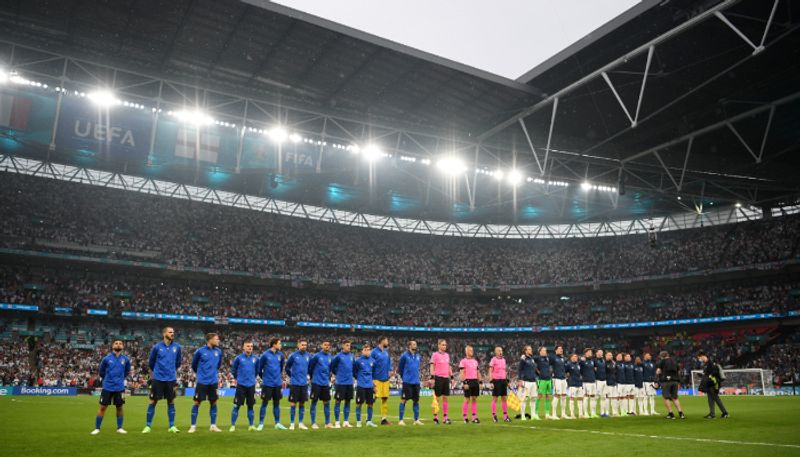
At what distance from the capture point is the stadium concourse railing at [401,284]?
4494cm

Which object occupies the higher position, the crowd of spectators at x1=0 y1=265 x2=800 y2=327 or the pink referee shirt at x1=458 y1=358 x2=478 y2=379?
the crowd of spectators at x1=0 y1=265 x2=800 y2=327

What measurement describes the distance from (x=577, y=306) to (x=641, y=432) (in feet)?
162

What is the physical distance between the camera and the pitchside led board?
102 ft

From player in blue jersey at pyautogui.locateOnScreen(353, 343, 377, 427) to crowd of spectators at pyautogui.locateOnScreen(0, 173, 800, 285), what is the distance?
124ft

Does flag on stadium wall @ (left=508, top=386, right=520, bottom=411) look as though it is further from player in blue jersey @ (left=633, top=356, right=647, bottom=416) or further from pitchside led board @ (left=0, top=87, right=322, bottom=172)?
pitchside led board @ (left=0, top=87, right=322, bottom=172)

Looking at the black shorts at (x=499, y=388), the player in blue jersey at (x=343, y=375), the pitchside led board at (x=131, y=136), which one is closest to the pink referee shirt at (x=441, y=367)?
the black shorts at (x=499, y=388)

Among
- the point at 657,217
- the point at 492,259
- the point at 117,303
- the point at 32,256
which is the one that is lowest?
the point at 117,303

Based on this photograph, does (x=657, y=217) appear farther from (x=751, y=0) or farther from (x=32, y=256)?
(x=32, y=256)

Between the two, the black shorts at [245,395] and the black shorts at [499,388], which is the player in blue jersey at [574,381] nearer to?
the black shorts at [499,388]

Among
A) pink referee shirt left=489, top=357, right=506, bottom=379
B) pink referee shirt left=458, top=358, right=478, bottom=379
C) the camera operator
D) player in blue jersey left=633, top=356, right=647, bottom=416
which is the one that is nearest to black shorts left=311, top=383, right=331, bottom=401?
pink referee shirt left=458, top=358, right=478, bottom=379

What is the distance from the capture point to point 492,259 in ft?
214

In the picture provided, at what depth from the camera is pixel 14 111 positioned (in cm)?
3008

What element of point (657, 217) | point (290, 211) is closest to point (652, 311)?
point (657, 217)

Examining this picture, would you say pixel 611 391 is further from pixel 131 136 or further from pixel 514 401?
pixel 131 136
